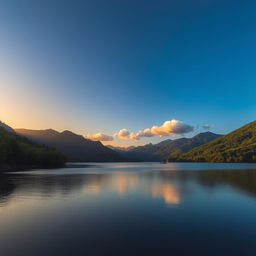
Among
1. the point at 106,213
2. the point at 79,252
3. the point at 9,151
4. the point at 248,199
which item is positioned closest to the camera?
the point at 79,252

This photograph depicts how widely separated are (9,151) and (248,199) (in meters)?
158

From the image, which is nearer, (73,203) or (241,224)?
(241,224)

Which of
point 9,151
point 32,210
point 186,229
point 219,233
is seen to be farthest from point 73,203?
point 9,151

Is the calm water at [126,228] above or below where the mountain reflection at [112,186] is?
below

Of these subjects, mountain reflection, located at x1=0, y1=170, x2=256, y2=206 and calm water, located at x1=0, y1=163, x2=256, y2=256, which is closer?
calm water, located at x1=0, y1=163, x2=256, y2=256

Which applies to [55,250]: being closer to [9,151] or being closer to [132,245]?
[132,245]

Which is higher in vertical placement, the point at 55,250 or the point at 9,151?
the point at 9,151

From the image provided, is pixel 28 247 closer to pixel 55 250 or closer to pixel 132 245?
pixel 55 250

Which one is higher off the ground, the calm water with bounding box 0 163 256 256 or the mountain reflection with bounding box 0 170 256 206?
the mountain reflection with bounding box 0 170 256 206

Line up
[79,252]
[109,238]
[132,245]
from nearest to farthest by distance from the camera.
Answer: [79,252] → [132,245] → [109,238]

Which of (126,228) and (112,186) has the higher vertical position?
(112,186)

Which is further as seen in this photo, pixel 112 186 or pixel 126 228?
pixel 112 186

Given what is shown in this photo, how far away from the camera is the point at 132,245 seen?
21.9 m

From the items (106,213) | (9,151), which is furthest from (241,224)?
(9,151)
